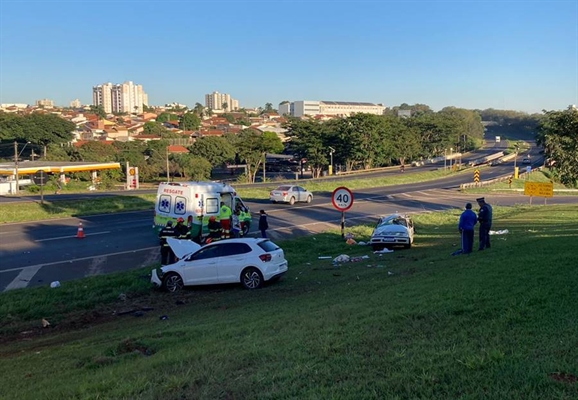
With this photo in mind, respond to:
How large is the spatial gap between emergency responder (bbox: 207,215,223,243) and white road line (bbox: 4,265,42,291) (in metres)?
6.16

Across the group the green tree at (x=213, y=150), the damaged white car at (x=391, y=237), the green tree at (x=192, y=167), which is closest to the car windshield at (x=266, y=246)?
the damaged white car at (x=391, y=237)

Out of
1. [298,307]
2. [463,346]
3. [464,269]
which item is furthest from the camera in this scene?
[464,269]

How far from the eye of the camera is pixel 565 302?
7.49 m

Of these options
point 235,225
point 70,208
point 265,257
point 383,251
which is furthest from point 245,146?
point 265,257

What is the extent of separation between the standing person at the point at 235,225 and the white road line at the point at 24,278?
7.68 metres

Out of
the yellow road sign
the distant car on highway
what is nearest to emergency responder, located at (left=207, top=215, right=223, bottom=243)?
the distant car on highway

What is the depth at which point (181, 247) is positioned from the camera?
1609cm

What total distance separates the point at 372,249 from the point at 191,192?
24.1 ft

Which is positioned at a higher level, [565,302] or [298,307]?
[565,302]

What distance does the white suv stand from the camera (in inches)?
571

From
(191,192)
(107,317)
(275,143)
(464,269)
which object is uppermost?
(275,143)

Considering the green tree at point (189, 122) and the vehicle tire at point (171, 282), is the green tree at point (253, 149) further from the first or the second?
the green tree at point (189, 122)

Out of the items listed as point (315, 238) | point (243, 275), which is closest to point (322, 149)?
point (315, 238)

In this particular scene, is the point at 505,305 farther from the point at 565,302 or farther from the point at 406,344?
the point at 406,344
